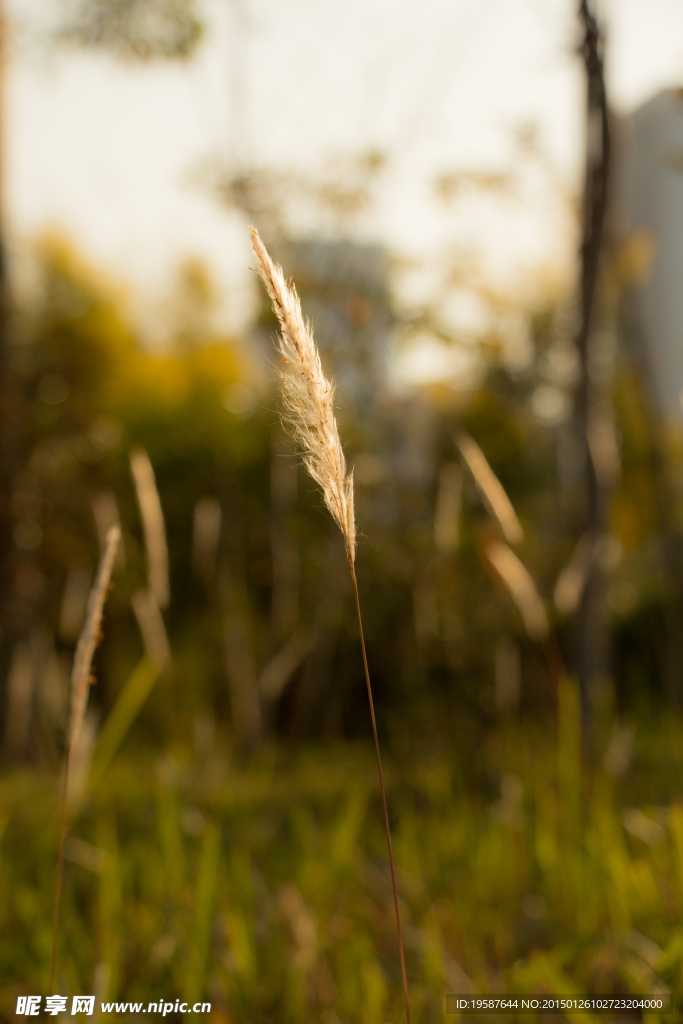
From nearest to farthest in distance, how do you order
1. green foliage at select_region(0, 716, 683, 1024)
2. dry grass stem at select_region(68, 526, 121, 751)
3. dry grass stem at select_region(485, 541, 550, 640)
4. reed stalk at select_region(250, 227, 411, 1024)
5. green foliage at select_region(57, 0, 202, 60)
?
reed stalk at select_region(250, 227, 411, 1024) → dry grass stem at select_region(68, 526, 121, 751) → green foliage at select_region(0, 716, 683, 1024) → dry grass stem at select_region(485, 541, 550, 640) → green foliage at select_region(57, 0, 202, 60)

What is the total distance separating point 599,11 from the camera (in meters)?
1.51

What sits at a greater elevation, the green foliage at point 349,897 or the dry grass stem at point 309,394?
the dry grass stem at point 309,394

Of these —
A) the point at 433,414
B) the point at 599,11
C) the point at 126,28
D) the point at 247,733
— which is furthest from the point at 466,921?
the point at 433,414

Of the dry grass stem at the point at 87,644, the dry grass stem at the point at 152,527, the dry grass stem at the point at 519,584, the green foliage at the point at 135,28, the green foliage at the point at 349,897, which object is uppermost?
the green foliage at the point at 135,28

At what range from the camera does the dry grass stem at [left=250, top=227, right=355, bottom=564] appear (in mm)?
491

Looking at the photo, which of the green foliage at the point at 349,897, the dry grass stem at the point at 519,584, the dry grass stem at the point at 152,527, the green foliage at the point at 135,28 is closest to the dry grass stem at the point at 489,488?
the dry grass stem at the point at 519,584

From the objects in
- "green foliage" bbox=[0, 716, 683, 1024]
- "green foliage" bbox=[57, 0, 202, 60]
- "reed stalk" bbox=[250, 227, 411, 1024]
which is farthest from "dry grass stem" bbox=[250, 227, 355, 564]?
"green foliage" bbox=[57, 0, 202, 60]

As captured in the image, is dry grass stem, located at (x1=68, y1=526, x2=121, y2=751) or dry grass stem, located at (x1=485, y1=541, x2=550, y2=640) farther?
dry grass stem, located at (x1=485, y1=541, x2=550, y2=640)

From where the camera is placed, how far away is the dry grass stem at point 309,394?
0.49 metres

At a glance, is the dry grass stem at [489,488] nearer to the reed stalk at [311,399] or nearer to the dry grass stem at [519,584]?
the dry grass stem at [519,584]

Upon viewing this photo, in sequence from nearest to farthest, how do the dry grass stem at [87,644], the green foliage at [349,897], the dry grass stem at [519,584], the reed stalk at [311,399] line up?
the reed stalk at [311,399]
the dry grass stem at [87,644]
the green foliage at [349,897]
the dry grass stem at [519,584]

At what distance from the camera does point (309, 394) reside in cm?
50

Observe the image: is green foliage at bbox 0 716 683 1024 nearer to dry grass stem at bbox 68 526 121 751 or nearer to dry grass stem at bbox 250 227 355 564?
dry grass stem at bbox 68 526 121 751

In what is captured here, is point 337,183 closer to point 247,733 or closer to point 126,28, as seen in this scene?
point 126,28
